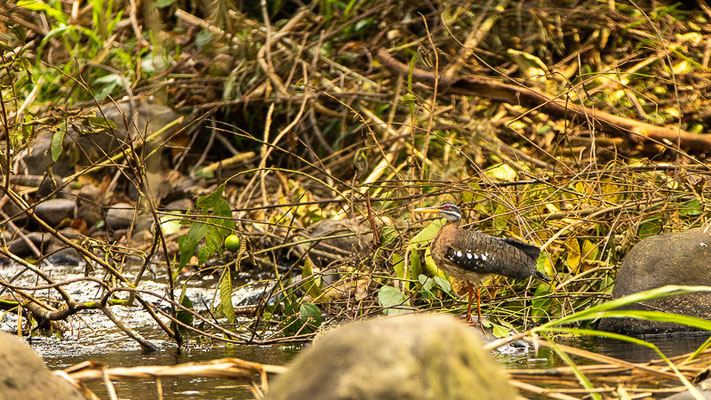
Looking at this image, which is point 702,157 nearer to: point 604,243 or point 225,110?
point 604,243

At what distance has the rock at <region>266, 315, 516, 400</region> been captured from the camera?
5.35 ft

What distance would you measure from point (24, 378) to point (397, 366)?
1101 millimetres

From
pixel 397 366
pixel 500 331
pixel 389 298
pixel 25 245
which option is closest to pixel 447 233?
pixel 389 298

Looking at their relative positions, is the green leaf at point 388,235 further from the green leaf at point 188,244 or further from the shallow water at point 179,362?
the green leaf at point 188,244

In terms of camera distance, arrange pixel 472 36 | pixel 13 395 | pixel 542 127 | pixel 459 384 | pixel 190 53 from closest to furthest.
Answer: pixel 459 384 < pixel 13 395 < pixel 542 127 < pixel 472 36 < pixel 190 53

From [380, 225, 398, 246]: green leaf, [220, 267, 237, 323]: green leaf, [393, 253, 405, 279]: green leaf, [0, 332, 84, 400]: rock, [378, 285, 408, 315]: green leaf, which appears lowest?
[393, 253, 405, 279]: green leaf

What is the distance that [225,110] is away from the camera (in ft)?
30.7

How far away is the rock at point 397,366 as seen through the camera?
64.2 inches

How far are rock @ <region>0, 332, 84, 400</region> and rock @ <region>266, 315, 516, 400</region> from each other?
0.77m

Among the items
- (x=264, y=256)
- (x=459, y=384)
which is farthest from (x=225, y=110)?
(x=459, y=384)

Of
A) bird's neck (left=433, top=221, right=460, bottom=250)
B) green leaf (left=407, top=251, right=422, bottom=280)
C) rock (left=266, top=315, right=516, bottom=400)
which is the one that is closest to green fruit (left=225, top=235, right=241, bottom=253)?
green leaf (left=407, top=251, right=422, bottom=280)

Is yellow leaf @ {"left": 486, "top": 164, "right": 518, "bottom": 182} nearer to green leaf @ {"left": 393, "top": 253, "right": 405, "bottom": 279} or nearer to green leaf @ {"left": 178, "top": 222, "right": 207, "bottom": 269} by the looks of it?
green leaf @ {"left": 393, "top": 253, "right": 405, "bottom": 279}

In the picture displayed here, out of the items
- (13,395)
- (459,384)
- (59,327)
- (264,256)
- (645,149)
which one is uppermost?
(459,384)

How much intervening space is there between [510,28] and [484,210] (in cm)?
408
